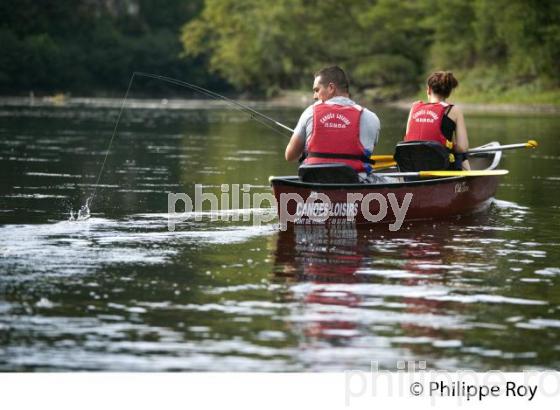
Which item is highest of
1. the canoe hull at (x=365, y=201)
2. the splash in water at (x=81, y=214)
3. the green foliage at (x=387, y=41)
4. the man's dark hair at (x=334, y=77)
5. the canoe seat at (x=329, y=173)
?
the green foliage at (x=387, y=41)

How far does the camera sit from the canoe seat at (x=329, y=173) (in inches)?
529

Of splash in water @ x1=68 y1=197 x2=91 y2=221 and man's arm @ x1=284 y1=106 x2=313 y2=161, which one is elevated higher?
man's arm @ x1=284 y1=106 x2=313 y2=161

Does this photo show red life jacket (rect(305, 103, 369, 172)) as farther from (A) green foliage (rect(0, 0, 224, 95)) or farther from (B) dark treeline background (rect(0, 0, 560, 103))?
(A) green foliage (rect(0, 0, 224, 95))

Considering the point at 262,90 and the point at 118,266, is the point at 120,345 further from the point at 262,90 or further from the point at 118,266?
the point at 262,90

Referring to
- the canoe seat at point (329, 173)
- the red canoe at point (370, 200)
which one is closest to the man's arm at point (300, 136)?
the red canoe at point (370, 200)

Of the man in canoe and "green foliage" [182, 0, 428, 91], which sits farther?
"green foliage" [182, 0, 428, 91]

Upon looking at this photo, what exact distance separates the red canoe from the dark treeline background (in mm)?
45882

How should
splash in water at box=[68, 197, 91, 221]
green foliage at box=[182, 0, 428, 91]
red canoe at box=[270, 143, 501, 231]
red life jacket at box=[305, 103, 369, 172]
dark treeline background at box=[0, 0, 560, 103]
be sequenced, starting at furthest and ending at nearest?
green foliage at box=[182, 0, 428, 91] < dark treeline background at box=[0, 0, 560, 103] < splash in water at box=[68, 197, 91, 221] < red life jacket at box=[305, 103, 369, 172] < red canoe at box=[270, 143, 501, 231]

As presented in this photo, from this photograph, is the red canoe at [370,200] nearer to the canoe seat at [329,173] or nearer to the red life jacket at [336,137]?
the canoe seat at [329,173]

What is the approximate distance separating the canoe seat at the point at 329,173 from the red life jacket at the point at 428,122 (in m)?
2.03

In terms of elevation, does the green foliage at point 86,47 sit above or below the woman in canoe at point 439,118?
above

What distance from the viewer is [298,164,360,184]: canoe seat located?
1343 centimetres

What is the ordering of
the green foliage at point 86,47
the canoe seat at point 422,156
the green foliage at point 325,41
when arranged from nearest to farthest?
the canoe seat at point 422,156 < the green foliage at point 325,41 < the green foliage at point 86,47

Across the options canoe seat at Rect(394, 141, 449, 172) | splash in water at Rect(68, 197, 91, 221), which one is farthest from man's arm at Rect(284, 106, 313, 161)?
splash in water at Rect(68, 197, 91, 221)
